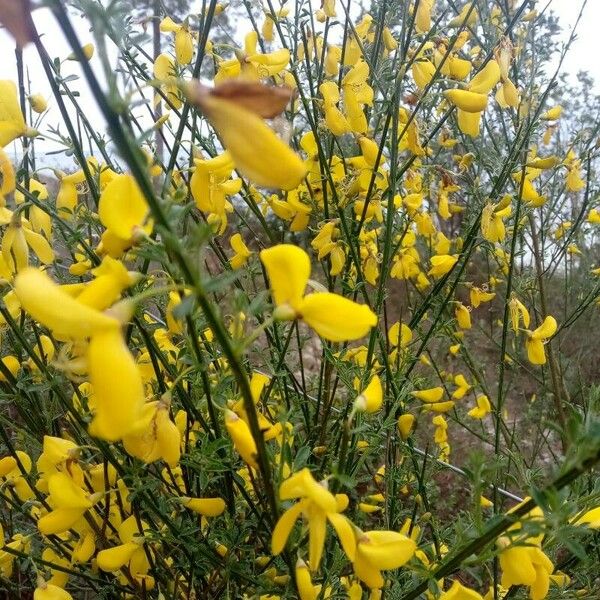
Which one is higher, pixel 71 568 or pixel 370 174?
pixel 370 174

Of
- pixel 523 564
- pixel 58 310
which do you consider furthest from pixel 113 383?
pixel 523 564

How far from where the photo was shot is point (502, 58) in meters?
1.48

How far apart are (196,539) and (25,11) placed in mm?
1146

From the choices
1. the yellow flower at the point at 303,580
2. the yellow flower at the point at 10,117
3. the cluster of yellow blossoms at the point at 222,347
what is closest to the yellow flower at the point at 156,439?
the cluster of yellow blossoms at the point at 222,347

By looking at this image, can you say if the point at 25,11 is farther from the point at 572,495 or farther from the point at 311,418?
the point at 311,418

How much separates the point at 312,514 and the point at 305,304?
26 centimetres

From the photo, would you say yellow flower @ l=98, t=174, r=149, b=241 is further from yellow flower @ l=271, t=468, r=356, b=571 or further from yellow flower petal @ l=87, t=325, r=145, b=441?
yellow flower @ l=271, t=468, r=356, b=571

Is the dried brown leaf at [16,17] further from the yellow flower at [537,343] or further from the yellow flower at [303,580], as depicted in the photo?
the yellow flower at [537,343]

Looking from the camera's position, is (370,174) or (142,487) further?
(370,174)

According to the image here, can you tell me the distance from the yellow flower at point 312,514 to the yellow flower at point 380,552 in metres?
0.04

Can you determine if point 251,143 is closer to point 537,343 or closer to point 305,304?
point 305,304

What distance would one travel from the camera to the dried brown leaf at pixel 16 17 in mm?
529

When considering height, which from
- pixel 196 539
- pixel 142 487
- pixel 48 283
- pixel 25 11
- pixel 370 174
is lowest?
pixel 196 539

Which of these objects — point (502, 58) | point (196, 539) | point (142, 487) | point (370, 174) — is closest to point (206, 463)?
point (142, 487)
